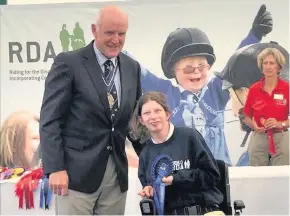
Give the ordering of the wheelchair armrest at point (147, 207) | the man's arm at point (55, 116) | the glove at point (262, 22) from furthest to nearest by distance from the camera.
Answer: the glove at point (262, 22) < the wheelchair armrest at point (147, 207) < the man's arm at point (55, 116)

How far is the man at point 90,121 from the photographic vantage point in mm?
1776

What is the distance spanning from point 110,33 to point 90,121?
0.42 m

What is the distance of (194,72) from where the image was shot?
2336 mm

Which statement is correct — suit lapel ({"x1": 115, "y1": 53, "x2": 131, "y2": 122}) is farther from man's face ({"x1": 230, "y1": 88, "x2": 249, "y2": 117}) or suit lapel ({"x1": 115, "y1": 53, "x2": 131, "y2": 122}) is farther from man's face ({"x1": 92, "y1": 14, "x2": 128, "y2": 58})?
man's face ({"x1": 230, "y1": 88, "x2": 249, "y2": 117})

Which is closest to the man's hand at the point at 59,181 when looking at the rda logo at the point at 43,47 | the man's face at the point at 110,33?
the man's face at the point at 110,33

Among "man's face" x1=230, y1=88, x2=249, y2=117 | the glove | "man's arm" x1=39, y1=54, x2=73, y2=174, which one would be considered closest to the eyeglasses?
"man's face" x1=230, y1=88, x2=249, y2=117

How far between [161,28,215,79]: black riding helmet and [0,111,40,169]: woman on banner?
0.93 metres

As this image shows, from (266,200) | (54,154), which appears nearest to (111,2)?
(54,154)

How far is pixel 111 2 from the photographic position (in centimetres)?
229

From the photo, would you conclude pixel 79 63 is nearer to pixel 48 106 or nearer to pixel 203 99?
pixel 48 106

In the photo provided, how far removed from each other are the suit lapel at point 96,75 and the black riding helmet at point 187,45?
24.1 inches

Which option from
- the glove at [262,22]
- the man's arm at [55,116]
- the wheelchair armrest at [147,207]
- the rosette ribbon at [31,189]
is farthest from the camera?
the rosette ribbon at [31,189]

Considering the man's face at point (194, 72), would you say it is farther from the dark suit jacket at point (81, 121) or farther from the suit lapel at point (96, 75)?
the suit lapel at point (96, 75)

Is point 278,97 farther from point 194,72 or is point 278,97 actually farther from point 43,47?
point 43,47
